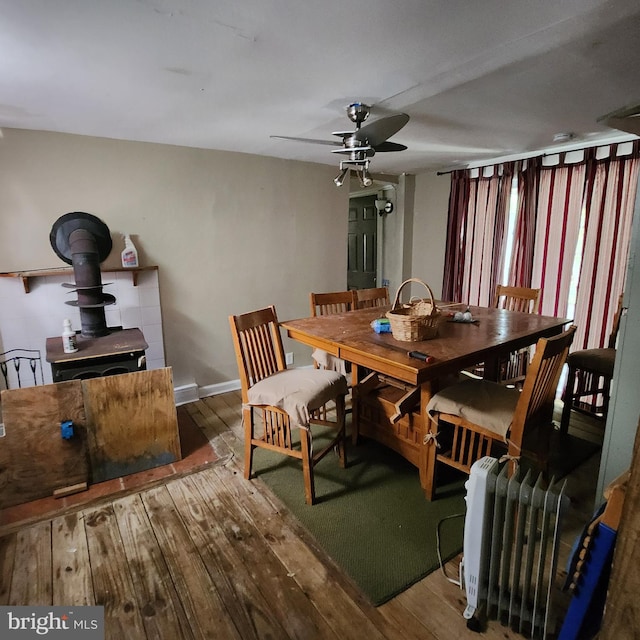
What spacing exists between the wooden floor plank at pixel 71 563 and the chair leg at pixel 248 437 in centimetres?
81

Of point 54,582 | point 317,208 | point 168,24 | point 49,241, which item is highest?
point 168,24

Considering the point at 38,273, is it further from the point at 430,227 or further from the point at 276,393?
the point at 430,227

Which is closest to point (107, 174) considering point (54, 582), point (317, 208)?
point (317, 208)

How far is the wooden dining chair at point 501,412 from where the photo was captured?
171 cm

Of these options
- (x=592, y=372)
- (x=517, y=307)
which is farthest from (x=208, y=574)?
(x=517, y=307)

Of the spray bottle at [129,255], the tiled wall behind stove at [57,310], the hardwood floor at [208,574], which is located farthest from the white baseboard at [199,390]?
the hardwood floor at [208,574]

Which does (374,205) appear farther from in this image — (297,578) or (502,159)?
(297,578)

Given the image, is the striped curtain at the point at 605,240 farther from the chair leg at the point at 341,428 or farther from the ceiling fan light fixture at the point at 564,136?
the chair leg at the point at 341,428

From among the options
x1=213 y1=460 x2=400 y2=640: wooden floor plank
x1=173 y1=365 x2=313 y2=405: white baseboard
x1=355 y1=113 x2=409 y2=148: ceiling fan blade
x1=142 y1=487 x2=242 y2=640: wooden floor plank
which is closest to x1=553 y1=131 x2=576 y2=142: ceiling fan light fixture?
x1=355 y1=113 x2=409 y2=148: ceiling fan blade

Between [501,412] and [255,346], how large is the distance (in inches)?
51.3

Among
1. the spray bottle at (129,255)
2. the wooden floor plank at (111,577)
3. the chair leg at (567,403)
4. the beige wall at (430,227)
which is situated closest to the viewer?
the wooden floor plank at (111,577)

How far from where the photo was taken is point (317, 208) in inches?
149

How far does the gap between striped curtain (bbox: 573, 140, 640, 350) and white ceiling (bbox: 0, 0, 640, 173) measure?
0.30m

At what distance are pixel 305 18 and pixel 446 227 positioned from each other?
123 inches
